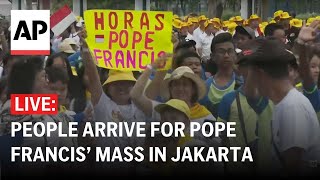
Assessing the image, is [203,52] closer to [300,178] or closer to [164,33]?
[164,33]

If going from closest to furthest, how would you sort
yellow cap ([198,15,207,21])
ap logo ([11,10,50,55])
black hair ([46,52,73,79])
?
ap logo ([11,10,50,55]) < black hair ([46,52,73,79]) < yellow cap ([198,15,207,21])

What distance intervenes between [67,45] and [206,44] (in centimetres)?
82

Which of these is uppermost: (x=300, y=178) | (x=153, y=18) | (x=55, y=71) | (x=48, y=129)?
(x=153, y=18)

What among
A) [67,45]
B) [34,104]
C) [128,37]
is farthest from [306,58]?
[34,104]

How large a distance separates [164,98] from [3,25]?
A: 0.91 m

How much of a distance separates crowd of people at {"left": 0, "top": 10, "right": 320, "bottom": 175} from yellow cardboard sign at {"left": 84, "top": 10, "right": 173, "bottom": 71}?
0.04 metres

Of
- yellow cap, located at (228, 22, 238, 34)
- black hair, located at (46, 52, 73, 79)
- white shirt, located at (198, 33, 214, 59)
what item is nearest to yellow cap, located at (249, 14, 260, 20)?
yellow cap, located at (228, 22, 238, 34)

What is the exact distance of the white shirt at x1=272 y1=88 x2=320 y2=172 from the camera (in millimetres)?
4340

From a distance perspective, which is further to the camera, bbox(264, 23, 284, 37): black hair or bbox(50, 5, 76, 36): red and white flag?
bbox(264, 23, 284, 37): black hair

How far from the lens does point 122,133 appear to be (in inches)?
170

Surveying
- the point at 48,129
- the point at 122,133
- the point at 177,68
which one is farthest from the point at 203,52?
the point at 48,129

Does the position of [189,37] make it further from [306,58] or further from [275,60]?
[306,58]

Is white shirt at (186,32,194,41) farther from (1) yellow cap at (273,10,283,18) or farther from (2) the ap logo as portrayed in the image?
(2) the ap logo

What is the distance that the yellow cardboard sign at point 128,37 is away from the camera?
4.25 m
